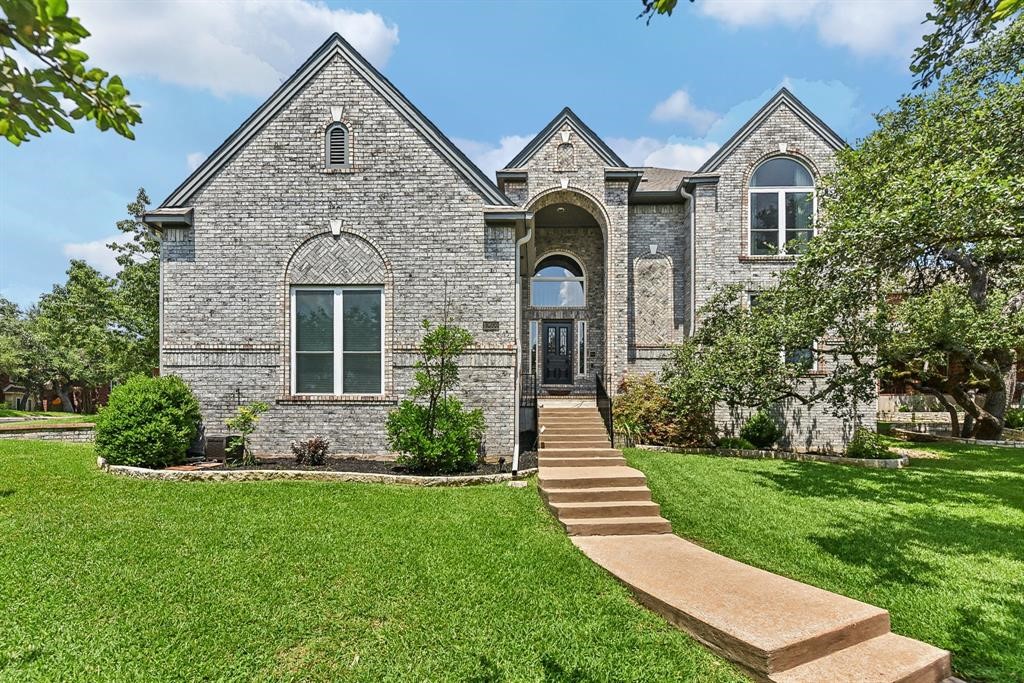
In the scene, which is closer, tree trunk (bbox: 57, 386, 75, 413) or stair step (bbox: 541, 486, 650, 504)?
stair step (bbox: 541, 486, 650, 504)

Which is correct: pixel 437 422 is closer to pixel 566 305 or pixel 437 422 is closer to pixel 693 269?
pixel 566 305

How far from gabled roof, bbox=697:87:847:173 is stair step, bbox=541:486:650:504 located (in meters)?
11.0

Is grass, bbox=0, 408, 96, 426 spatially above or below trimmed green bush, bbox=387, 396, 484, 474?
below

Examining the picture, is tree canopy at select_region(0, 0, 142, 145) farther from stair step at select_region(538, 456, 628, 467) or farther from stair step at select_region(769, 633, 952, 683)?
stair step at select_region(538, 456, 628, 467)

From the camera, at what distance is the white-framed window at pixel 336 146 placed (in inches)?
409

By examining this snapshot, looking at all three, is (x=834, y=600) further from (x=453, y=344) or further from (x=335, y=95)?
(x=335, y=95)

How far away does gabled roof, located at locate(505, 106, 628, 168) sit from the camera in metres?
14.6

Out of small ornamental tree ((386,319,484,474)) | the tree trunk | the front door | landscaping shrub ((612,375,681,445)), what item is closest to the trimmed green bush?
small ornamental tree ((386,319,484,474))

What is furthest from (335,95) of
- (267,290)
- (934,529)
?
(934,529)

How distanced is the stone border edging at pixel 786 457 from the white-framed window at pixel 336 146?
956cm

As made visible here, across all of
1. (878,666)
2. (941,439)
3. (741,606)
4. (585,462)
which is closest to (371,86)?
(585,462)

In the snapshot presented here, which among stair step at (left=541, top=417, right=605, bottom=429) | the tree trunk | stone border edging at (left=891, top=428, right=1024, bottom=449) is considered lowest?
the tree trunk

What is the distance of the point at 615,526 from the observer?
653 cm

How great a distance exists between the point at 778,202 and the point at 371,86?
11.7 meters
